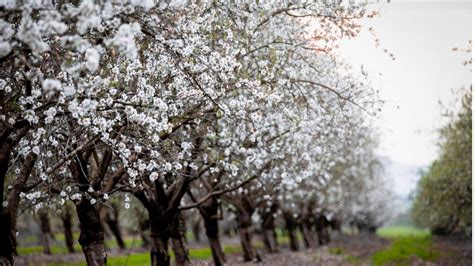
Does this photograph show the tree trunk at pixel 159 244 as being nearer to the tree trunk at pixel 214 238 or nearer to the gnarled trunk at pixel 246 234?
the tree trunk at pixel 214 238

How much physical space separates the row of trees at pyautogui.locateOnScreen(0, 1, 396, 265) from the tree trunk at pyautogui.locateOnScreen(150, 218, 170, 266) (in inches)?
1.8

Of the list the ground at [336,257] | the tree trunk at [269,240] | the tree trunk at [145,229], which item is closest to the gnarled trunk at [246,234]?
the ground at [336,257]

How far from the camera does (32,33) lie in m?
6.47

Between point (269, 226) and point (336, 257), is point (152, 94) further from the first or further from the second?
point (269, 226)

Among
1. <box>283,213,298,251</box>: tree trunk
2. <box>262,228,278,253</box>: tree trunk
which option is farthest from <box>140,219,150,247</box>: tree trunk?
<box>283,213,298,251</box>: tree trunk

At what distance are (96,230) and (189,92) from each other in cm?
455

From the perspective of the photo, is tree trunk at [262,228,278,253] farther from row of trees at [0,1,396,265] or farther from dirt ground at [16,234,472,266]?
row of trees at [0,1,396,265]

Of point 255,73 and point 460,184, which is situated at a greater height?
point 255,73

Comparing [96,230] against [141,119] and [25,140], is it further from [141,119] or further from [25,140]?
[141,119]

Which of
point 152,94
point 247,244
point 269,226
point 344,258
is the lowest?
point 344,258

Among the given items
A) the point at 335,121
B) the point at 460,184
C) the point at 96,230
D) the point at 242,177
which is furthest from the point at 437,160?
the point at 96,230

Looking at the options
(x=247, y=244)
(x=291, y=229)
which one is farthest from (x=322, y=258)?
(x=291, y=229)

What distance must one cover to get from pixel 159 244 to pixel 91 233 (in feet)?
12.9

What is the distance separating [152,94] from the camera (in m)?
9.55
